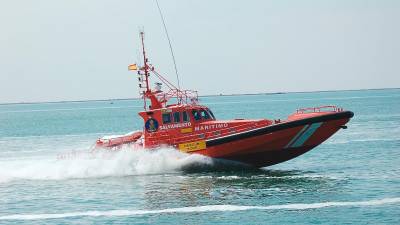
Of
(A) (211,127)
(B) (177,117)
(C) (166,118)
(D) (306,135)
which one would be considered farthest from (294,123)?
(C) (166,118)

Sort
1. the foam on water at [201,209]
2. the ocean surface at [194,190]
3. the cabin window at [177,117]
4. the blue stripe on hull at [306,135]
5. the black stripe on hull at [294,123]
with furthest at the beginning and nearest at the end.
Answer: the cabin window at [177,117]
the blue stripe on hull at [306,135]
the black stripe on hull at [294,123]
the foam on water at [201,209]
the ocean surface at [194,190]

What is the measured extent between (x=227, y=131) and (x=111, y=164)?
633 cm

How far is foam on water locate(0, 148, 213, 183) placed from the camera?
30797 mm

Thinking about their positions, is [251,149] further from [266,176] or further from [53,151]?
[53,151]

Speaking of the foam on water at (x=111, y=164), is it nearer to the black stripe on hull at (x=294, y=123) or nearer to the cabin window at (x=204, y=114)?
the cabin window at (x=204, y=114)

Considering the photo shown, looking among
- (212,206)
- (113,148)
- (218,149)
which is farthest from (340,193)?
(113,148)

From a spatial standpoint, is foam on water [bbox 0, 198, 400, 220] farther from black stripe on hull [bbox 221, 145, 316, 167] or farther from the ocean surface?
black stripe on hull [bbox 221, 145, 316, 167]

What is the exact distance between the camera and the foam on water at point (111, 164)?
30.8m

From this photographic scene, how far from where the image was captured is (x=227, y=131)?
3002 centimetres

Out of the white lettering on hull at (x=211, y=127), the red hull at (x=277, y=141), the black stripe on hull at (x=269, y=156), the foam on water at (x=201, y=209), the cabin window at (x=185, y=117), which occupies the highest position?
the cabin window at (x=185, y=117)

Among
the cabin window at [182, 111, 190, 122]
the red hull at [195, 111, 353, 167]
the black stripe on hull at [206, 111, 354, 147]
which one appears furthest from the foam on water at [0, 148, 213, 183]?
the black stripe on hull at [206, 111, 354, 147]

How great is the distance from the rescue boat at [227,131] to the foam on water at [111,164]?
1.34ft

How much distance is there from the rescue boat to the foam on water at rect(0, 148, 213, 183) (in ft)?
1.34

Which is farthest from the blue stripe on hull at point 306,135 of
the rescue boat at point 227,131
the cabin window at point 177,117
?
the cabin window at point 177,117
